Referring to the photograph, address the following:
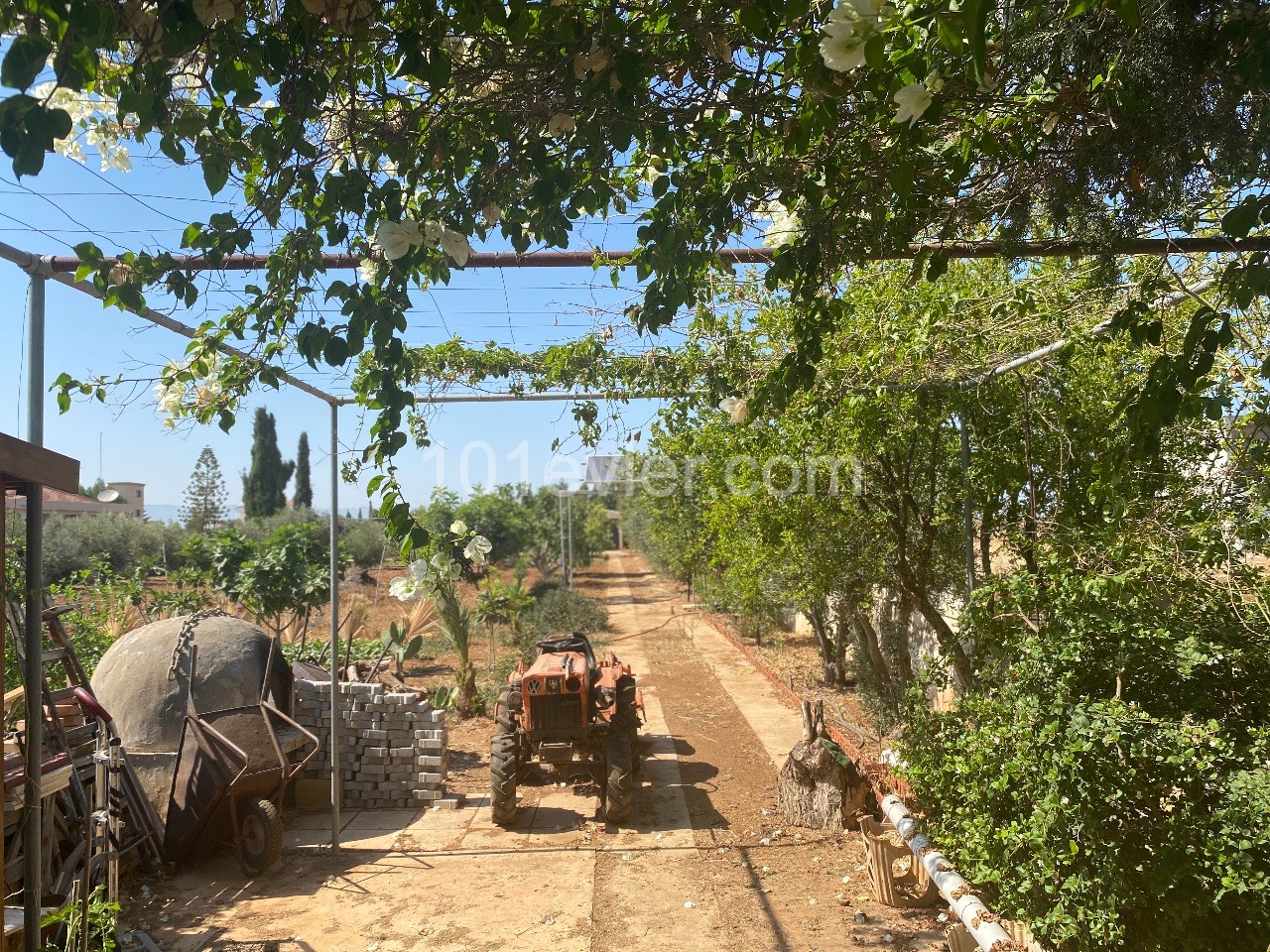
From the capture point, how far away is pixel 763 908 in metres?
5.10

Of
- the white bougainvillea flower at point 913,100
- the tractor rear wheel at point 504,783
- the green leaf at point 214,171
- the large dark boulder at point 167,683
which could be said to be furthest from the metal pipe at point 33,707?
the tractor rear wheel at point 504,783

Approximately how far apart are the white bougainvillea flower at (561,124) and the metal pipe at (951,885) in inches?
144

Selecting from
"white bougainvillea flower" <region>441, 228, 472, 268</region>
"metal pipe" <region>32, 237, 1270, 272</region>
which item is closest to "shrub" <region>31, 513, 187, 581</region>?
"metal pipe" <region>32, 237, 1270, 272</region>

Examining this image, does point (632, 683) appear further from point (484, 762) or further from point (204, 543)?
point (204, 543)

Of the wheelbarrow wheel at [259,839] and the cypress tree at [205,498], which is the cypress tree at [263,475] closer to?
the cypress tree at [205,498]

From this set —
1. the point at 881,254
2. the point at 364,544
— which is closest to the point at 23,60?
the point at 881,254

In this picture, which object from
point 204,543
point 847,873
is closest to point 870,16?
point 847,873

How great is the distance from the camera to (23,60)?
1.74 m

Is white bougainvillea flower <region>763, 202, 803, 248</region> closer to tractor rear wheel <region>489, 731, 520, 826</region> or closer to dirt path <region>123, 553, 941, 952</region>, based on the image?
dirt path <region>123, 553, 941, 952</region>

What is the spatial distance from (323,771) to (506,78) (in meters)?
6.28

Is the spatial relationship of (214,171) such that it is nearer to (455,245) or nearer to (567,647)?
(455,245)

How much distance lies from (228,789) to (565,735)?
7.95 ft

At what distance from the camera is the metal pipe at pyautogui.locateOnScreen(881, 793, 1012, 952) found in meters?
3.78

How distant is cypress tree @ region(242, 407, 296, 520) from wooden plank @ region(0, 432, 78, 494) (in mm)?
41400
